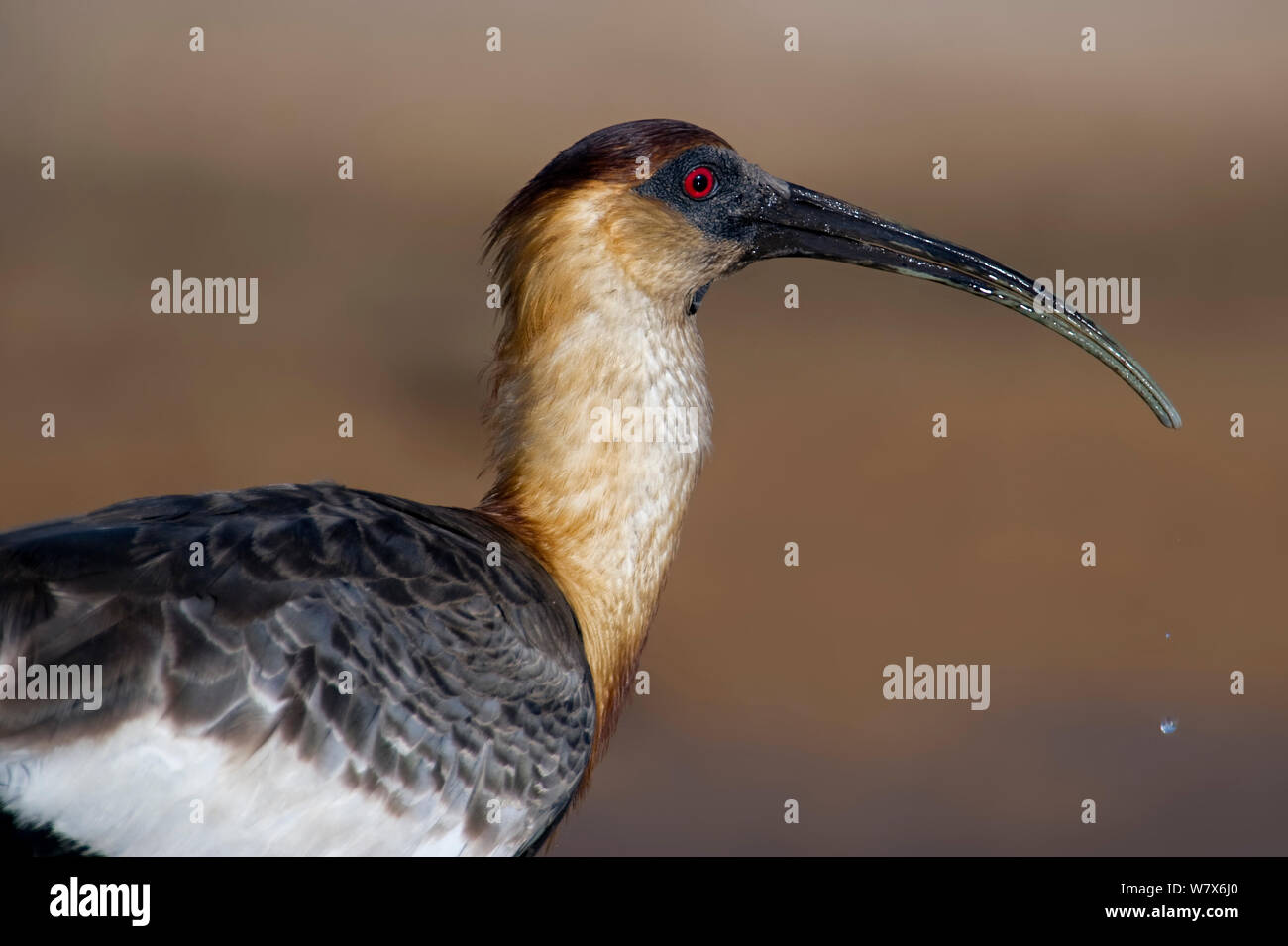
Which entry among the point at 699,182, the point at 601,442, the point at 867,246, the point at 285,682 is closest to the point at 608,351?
the point at 601,442

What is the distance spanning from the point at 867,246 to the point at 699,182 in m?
0.65

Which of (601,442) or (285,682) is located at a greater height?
(601,442)

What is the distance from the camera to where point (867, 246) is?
16.2 ft

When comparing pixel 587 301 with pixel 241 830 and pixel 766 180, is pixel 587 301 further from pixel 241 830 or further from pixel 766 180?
pixel 241 830

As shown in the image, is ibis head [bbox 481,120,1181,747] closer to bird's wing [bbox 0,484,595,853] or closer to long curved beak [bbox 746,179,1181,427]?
long curved beak [bbox 746,179,1181,427]

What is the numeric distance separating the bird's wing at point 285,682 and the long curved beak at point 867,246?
1.52m

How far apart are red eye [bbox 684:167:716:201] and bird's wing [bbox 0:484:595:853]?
1.39 m

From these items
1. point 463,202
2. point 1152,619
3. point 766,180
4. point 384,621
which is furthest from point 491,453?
point 463,202

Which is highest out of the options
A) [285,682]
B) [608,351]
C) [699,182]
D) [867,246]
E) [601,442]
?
[699,182]

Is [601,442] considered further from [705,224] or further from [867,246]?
[867,246]

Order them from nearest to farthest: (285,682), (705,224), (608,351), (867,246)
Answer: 1. (285,682)
2. (608,351)
3. (705,224)
4. (867,246)

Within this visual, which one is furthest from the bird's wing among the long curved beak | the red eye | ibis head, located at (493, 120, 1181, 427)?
the long curved beak

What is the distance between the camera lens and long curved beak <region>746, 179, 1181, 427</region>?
4930 millimetres

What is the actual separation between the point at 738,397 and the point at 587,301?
7.42 m
